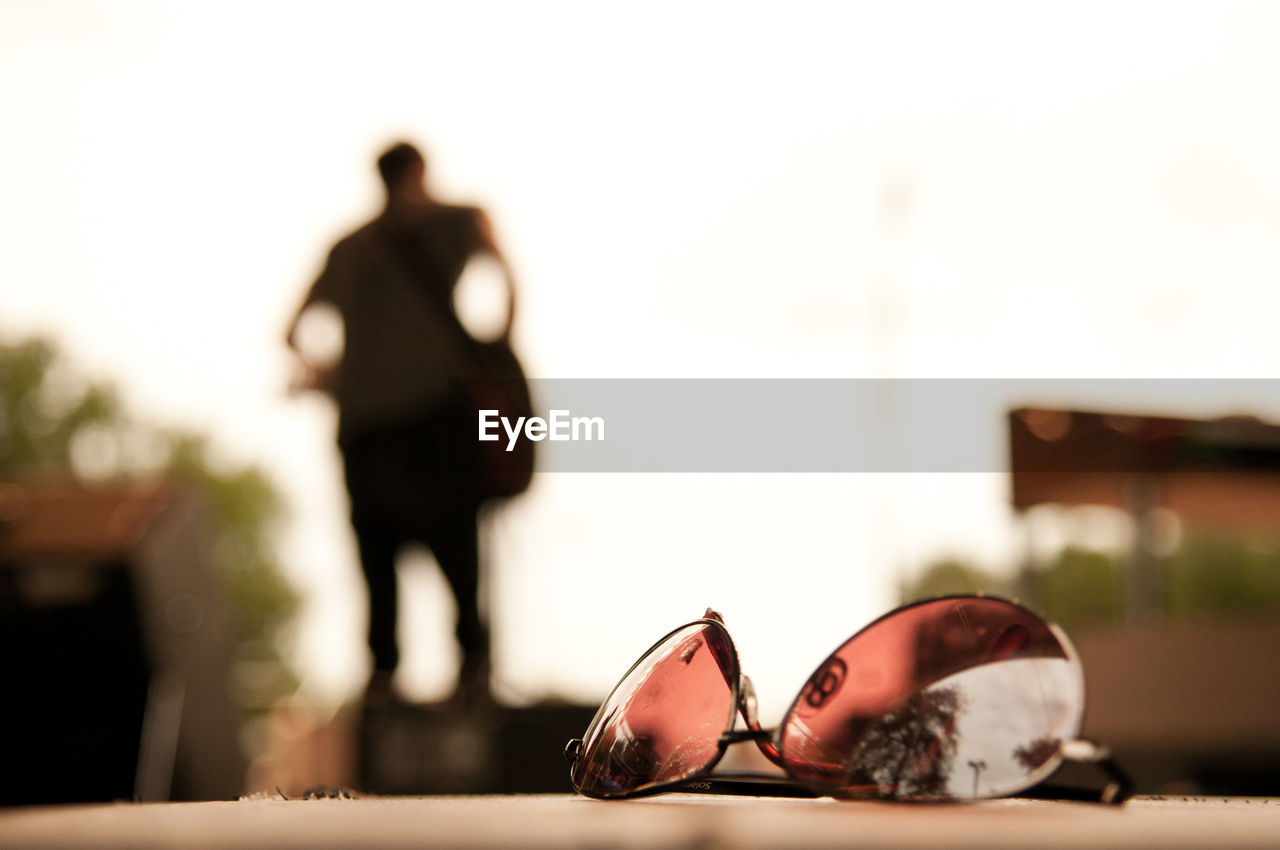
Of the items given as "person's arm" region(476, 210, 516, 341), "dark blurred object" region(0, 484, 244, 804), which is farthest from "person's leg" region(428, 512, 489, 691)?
"dark blurred object" region(0, 484, 244, 804)

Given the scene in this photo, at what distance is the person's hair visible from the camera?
2.58 meters

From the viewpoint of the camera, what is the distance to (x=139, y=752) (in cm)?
288

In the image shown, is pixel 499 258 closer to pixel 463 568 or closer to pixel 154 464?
pixel 463 568

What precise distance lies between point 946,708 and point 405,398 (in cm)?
184

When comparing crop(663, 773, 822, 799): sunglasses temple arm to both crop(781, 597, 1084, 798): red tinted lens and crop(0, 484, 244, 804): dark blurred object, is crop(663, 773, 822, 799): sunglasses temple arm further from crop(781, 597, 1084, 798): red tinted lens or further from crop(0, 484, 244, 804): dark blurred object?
crop(0, 484, 244, 804): dark blurred object

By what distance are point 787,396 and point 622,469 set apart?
2.34 feet

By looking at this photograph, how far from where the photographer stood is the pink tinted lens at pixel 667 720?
0.75 m

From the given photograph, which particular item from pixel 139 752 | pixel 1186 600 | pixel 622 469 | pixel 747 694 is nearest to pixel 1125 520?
pixel 622 469

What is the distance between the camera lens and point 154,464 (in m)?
26.1

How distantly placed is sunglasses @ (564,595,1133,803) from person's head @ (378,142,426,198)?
1993 millimetres

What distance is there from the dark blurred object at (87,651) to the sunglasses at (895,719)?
2310mm

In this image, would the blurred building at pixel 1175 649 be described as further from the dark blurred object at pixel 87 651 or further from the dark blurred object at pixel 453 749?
the dark blurred object at pixel 87 651

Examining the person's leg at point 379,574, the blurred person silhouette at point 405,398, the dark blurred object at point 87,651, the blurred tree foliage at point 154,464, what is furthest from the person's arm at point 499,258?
the blurred tree foliage at point 154,464

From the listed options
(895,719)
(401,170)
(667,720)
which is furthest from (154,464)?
(895,719)
